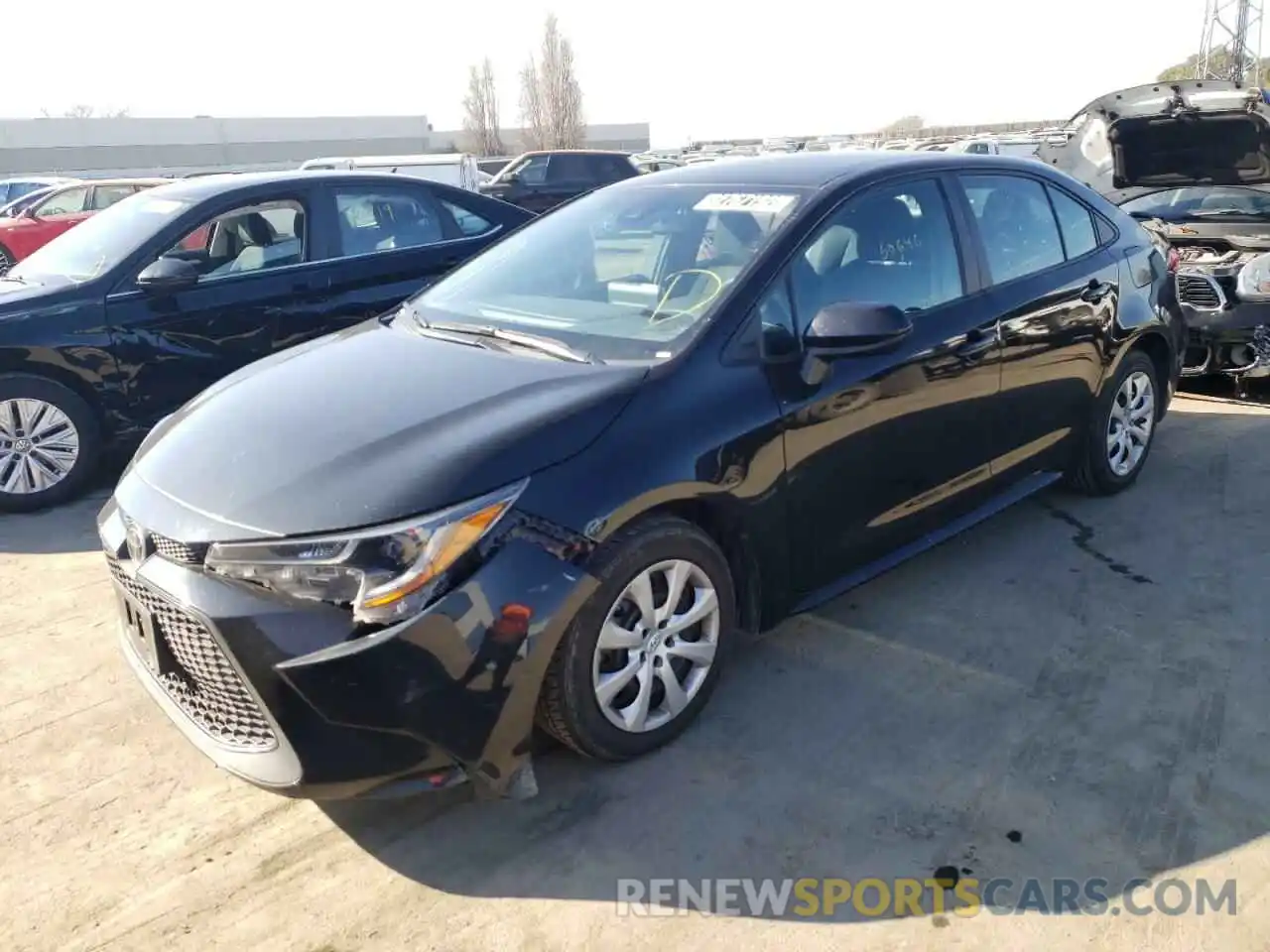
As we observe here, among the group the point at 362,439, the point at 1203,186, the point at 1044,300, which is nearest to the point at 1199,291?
the point at 1203,186

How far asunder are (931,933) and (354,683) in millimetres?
1449

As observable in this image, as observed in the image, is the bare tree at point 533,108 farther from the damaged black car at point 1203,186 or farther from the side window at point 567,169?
the damaged black car at point 1203,186

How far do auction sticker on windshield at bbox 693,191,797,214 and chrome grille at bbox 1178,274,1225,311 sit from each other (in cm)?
390

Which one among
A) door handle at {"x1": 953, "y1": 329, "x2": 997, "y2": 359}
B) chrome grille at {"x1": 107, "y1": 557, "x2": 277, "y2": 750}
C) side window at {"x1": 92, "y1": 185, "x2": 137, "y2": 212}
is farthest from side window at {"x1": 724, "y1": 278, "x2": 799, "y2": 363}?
side window at {"x1": 92, "y1": 185, "x2": 137, "y2": 212}

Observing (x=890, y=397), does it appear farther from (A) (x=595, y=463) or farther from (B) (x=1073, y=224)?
(B) (x=1073, y=224)

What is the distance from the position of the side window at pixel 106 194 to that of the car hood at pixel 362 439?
1281 cm

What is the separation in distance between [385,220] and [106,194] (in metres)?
10.3

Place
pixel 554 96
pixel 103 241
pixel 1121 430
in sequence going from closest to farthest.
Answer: pixel 1121 430 → pixel 103 241 → pixel 554 96

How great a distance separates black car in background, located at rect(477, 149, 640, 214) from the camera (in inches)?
755

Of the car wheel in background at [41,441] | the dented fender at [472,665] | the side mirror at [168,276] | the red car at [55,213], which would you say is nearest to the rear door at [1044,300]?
the dented fender at [472,665]

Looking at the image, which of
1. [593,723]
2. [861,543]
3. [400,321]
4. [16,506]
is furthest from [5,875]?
[16,506]

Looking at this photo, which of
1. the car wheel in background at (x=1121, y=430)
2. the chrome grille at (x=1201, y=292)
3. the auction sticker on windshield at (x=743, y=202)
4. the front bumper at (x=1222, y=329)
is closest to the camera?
the auction sticker on windshield at (x=743, y=202)

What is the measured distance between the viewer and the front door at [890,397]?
3238 mm

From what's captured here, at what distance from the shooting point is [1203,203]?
7.29 meters
